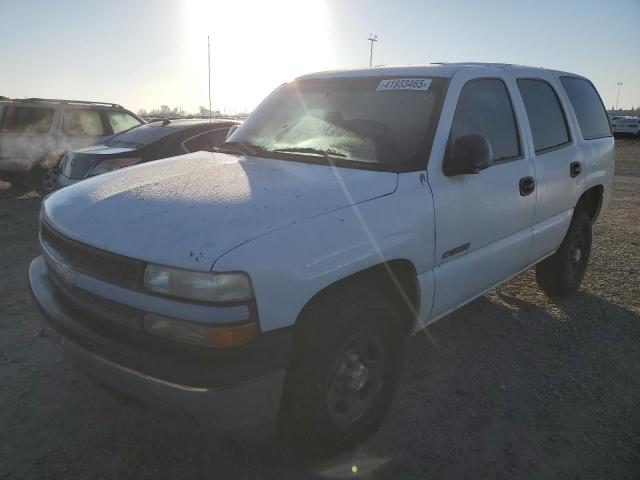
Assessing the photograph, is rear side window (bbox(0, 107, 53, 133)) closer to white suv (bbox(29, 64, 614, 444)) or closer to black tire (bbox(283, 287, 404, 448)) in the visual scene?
white suv (bbox(29, 64, 614, 444))

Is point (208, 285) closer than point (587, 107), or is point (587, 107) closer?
point (208, 285)

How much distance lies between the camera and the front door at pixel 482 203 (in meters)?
2.73

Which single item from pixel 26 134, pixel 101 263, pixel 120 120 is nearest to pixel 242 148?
pixel 101 263

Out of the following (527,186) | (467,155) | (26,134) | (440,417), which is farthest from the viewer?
(26,134)

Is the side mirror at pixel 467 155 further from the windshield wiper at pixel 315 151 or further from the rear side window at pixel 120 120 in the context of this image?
the rear side window at pixel 120 120

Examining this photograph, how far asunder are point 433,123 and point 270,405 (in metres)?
1.73

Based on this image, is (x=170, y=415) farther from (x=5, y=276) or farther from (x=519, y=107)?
(x=5, y=276)

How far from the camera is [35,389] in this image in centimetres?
→ 293

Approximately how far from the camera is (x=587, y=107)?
180 inches

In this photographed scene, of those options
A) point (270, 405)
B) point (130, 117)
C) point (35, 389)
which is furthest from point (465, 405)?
point (130, 117)

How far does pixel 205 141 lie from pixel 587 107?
4.60 metres

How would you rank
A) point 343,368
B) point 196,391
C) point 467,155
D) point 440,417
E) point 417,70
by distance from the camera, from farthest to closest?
point 417,70, point 440,417, point 467,155, point 343,368, point 196,391

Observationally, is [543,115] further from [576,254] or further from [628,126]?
[628,126]

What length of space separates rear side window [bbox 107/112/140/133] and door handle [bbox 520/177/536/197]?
8.40 meters
